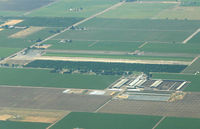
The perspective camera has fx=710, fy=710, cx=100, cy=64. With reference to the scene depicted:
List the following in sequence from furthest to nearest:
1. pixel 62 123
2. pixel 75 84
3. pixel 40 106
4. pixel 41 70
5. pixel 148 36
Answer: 1. pixel 148 36
2. pixel 41 70
3. pixel 75 84
4. pixel 40 106
5. pixel 62 123

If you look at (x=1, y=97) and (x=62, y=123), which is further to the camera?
(x=1, y=97)

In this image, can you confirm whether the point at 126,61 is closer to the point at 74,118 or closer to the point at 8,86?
the point at 8,86

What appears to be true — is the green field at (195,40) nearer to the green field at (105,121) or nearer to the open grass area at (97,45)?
the open grass area at (97,45)

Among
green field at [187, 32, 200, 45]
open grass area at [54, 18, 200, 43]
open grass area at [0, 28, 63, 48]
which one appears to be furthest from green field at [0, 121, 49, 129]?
green field at [187, 32, 200, 45]

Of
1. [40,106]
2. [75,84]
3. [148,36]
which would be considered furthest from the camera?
[148,36]

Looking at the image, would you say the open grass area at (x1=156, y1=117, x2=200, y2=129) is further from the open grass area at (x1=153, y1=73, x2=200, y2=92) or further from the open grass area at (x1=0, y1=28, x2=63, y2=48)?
the open grass area at (x1=0, y1=28, x2=63, y2=48)

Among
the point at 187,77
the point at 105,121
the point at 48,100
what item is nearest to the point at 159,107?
the point at 105,121

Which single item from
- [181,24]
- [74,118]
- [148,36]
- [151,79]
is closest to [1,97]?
[74,118]
